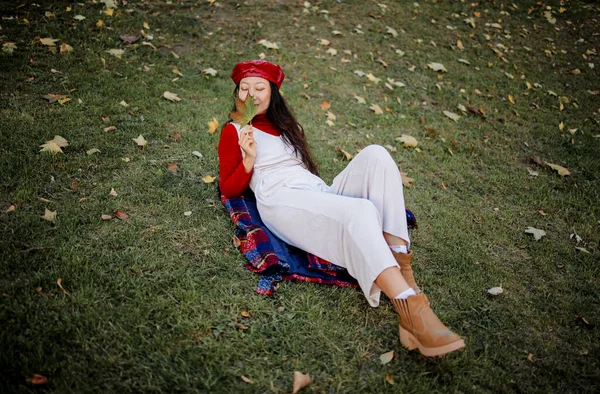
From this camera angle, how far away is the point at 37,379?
1.66 meters

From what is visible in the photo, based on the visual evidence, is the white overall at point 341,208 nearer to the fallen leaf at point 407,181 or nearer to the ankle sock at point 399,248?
the ankle sock at point 399,248

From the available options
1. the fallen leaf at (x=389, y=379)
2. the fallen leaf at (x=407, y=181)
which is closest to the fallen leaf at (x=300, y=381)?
the fallen leaf at (x=389, y=379)

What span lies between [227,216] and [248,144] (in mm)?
668

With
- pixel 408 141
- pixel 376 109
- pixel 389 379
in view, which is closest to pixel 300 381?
pixel 389 379

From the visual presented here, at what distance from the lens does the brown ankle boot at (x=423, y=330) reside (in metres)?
1.90

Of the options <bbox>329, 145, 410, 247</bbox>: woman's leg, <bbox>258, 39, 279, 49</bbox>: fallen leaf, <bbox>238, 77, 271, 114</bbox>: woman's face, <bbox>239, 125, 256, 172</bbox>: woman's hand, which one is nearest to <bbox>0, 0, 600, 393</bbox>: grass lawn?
<bbox>258, 39, 279, 49</bbox>: fallen leaf

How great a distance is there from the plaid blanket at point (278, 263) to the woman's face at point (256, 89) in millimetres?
818

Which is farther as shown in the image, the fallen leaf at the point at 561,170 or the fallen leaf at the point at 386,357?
the fallen leaf at the point at 561,170

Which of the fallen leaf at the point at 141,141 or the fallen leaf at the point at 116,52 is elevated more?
the fallen leaf at the point at 116,52

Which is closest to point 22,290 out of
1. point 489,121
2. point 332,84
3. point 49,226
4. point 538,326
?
point 49,226

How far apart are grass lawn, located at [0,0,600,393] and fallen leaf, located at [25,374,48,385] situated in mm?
36

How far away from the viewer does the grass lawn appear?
1.97 m

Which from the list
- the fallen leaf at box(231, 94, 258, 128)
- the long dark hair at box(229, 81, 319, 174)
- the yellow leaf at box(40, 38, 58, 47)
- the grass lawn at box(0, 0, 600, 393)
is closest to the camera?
the grass lawn at box(0, 0, 600, 393)

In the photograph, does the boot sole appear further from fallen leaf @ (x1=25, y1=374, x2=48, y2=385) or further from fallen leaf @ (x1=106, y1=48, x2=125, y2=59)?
fallen leaf @ (x1=106, y1=48, x2=125, y2=59)
